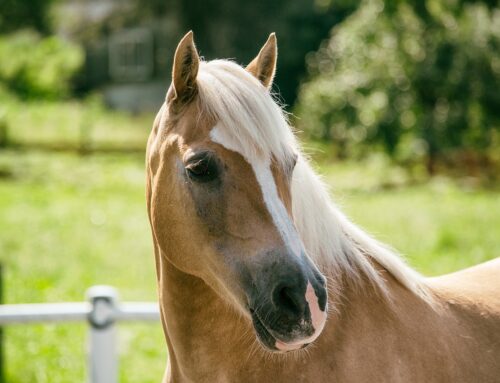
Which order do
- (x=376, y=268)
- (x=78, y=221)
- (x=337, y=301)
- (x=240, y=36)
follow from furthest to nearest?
(x=240, y=36), (x=78, y=221), (x=376, y=268), (x=337, y=301)

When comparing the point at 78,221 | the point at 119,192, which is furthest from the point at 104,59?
the point at 78,221

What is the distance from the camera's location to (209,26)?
26.8m

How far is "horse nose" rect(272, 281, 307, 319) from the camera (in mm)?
1861

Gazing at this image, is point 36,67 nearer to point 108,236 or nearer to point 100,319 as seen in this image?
point 108,236

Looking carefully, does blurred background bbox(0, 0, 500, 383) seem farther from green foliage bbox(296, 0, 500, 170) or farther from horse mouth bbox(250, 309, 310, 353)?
horse mouth bbox(250, 309, 310, 353)

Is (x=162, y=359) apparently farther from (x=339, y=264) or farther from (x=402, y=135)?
(x=402, y=135)

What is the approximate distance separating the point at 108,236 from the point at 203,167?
838 centimetres

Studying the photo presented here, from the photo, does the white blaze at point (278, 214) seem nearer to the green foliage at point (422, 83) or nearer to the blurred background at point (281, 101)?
the blurred background at point (281, 101)

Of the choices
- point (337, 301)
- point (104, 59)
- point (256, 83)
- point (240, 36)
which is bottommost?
point (104, 59)

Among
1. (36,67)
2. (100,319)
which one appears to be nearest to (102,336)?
(100,319)

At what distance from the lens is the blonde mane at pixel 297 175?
2100mm

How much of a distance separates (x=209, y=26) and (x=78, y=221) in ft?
56.4

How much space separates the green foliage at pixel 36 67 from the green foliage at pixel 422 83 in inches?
512

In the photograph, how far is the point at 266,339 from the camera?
1924 millimetres
